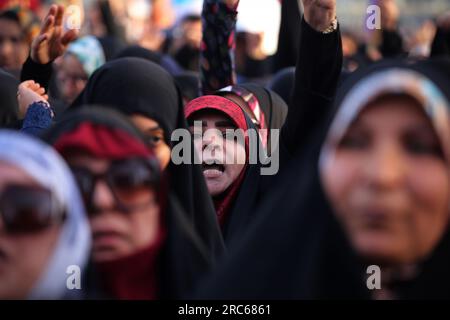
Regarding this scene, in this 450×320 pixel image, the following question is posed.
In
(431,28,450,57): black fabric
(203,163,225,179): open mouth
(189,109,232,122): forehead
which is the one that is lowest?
(203,163,225,179): open mouth

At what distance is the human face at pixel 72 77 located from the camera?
21.2 feet

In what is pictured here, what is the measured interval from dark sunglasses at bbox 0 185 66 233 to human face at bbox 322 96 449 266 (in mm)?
603

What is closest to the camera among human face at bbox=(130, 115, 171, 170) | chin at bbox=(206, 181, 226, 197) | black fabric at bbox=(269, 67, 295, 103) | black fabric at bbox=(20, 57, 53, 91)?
human face at bbox=(130, 115, 171, 170)

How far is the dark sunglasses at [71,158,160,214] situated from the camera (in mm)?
2580

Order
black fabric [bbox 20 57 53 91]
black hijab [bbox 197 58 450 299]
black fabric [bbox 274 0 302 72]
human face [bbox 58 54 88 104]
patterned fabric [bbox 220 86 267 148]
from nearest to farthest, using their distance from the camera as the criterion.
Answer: black hijab [bbox 197 58 450 299]
black fabric [bbox 20 57 53 91]
patterned fabric [bbox 220 86 267 148]
black fabric [bbox 274 0 302 72]
human face [bbox 58 54 88 104]

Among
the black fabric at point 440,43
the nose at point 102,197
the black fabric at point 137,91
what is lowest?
the nose at point 102,197

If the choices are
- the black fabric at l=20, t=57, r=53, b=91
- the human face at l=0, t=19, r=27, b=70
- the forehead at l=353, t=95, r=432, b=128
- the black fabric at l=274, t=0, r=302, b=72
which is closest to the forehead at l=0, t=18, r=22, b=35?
the human face at l=0, t=19, r=27, b=70

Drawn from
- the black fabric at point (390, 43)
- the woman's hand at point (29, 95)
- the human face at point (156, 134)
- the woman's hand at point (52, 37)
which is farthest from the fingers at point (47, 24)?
the black fabric at point (390, 43)

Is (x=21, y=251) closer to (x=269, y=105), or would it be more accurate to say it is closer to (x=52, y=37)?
(x=52, y=37)

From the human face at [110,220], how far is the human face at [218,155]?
1.74 m

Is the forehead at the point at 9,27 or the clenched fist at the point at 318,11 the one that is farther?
the forehead at the point at 9,27

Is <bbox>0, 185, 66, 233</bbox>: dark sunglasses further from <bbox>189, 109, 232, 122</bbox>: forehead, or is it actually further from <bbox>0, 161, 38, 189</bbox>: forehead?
<bbox>189, 109, 232, 122</bbox>: forehead

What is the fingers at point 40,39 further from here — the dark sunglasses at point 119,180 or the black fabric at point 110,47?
the black fabric at point 110,47

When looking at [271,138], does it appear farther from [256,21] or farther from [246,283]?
[256,21]
